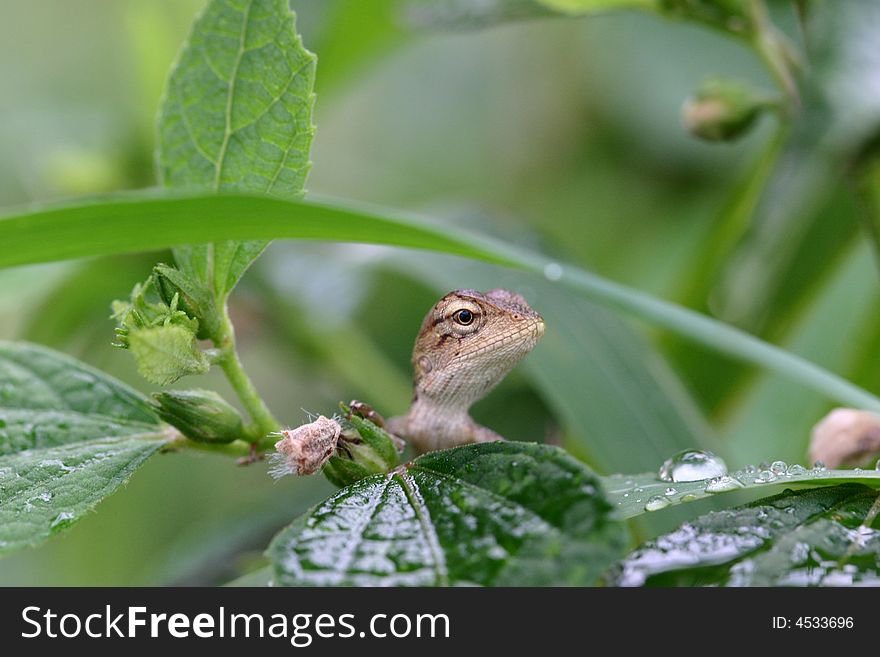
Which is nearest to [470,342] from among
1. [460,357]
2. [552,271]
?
[460,357]

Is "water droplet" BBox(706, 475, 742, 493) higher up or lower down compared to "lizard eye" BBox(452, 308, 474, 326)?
lower down

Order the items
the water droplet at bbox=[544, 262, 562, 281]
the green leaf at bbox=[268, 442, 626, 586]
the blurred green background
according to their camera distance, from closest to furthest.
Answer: the green leaf at bbox=[268, 442, 626, 586]
the water droplet at bbox=[544, 262, 562, 281]
the blurred green background

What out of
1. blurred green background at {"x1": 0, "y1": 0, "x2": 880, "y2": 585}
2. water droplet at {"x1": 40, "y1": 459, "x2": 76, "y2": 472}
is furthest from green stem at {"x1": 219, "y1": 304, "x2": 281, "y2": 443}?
blurred green background at {"x1": 0, "y1": 0, "x2": 880, "y2": 585}

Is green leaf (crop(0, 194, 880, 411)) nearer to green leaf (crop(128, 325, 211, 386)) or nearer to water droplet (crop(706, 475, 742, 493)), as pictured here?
green leaf (crop(128, 325, 211, 386))

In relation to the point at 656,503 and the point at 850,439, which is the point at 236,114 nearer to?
the point at 656,503

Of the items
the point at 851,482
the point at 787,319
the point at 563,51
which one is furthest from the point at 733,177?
the point at 851,482

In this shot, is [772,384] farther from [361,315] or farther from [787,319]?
[361,315]
